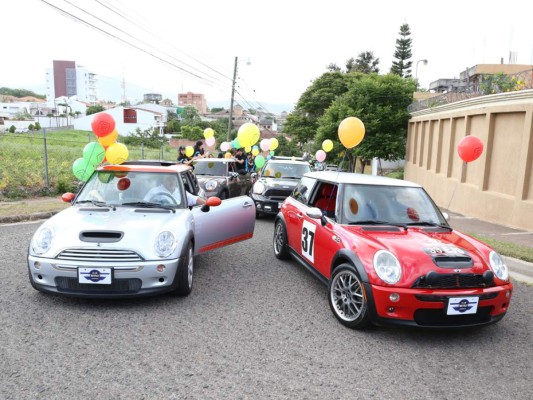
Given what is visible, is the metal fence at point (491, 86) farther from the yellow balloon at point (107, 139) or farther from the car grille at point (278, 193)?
the yellow balloon at point (107, 139)

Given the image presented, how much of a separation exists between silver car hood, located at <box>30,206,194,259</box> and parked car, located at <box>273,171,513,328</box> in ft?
5.64

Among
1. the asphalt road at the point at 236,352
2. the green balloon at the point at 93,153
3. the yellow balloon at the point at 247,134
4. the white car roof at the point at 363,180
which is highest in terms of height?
the yellow balloon at the point at 247,134

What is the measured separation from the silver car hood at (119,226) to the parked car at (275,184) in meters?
5.36

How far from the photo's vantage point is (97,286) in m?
4.34

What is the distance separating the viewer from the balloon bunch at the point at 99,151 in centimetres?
855

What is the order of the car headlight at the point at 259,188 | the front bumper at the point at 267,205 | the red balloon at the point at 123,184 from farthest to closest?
the car headlight at the point at 259,188 < the front bumper at the point at 267,205 < the red balloon at the point at 123,184

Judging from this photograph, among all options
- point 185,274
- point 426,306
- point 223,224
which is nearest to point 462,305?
point 426,306

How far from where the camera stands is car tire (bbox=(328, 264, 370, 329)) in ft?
13.6

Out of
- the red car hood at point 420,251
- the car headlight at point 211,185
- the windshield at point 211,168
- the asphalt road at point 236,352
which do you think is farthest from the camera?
the windshield at point 211,168

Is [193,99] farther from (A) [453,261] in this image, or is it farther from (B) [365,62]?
(A) [453,261]

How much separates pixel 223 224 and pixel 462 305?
3.40 meters

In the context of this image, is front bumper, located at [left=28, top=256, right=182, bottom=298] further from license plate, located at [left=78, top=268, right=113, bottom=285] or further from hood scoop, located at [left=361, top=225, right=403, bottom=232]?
hood scoop, located at [left=361, top=225, right=403, bottom=232]

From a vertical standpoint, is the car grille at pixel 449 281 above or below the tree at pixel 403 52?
below

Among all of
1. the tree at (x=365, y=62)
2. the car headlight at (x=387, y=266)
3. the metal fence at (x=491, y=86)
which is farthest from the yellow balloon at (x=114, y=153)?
the tree at (x=365, y=62)
